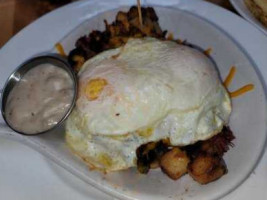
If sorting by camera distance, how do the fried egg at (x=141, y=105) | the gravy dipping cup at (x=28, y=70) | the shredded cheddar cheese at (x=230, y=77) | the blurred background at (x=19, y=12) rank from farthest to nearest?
the blurred background at (x=19, y=12), the shredded cheddar cheese at (x=230, y=77), the gravy dipping cup at (x=28, y=70), the fried egg at (x=141, y=105)

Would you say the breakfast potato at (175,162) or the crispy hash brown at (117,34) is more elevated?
the crispy hash brown at (117,34)

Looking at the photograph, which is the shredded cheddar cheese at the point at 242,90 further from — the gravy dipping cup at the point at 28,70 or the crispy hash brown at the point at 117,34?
the gravy dipping cup at the point at 28,70

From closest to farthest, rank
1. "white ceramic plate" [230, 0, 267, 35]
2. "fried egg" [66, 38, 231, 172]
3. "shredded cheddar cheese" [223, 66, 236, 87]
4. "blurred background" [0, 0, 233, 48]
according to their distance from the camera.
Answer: "fried egg" [66, 38, 231, 172], "shredded cheddar cheese" [223, 66, 236, 87], "white ceramic plate" [230, 0, 267, 35], "blurred background" [0, 0, 233, 48]

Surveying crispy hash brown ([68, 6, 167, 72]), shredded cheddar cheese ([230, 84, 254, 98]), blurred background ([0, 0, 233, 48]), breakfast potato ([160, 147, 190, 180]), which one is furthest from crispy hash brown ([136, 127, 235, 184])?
blurred background ([0, 0, 233, 48])

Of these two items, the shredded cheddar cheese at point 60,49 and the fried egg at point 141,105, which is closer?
the fried egg at point 141,105

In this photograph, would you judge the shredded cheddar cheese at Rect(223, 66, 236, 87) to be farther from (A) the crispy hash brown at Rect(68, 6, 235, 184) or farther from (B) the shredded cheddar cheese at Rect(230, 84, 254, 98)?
(A) the crispy hash brown at Rect(68, 6, 235, 184)

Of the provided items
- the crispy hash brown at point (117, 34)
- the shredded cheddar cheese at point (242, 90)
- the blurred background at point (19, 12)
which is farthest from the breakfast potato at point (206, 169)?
the blurred background at point (19, 12)

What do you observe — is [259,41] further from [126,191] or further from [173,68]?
[126,191]

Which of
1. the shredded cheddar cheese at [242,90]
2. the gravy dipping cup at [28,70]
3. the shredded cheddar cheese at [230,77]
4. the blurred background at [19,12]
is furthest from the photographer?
the blurred background at [19,12]

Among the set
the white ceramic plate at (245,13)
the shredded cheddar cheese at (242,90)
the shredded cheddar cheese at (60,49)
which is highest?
the white ceramic plate at (245,13)
